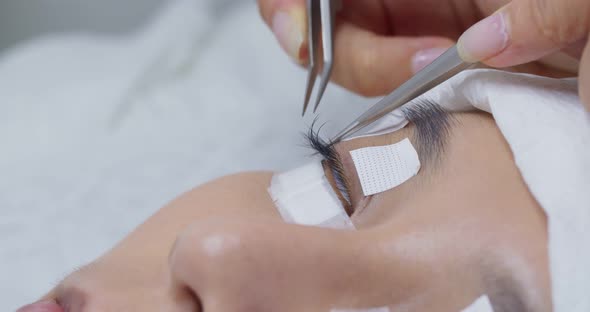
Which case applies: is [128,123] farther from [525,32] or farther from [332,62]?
[525,32]

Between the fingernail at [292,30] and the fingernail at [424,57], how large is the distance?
183 mm

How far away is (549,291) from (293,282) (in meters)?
0.24

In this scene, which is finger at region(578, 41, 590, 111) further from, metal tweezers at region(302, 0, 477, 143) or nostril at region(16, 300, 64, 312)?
nostril at region(16, 300, 64, 312)

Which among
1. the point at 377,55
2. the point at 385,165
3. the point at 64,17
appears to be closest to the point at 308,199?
the point at 385,165

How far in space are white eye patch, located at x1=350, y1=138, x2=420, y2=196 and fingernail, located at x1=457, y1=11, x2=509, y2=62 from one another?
0.43 ft

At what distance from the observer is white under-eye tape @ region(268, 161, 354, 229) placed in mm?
791

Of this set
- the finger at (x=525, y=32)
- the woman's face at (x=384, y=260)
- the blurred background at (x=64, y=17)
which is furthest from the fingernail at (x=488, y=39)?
the blurred background at (x=64, y=17)

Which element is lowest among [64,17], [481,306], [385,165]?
[481,306]

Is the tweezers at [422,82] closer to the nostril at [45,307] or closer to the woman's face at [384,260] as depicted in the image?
the woman's face at [384,260]

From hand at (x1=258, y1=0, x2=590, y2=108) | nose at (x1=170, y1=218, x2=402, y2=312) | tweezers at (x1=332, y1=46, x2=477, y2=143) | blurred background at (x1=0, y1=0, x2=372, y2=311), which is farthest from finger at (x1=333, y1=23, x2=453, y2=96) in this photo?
nose at (x1=170, y1=218, x2=402, y2=312)

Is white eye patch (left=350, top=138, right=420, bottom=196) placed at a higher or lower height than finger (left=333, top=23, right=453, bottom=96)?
lower

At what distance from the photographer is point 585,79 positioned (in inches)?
26.7

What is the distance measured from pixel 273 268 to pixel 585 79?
0.37m

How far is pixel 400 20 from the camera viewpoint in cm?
123
